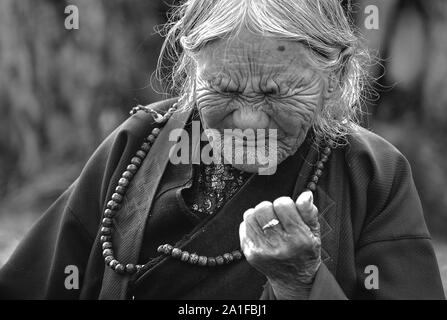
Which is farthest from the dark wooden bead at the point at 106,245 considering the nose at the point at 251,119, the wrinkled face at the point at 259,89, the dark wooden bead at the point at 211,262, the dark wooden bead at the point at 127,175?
the nose at the point at 251,119

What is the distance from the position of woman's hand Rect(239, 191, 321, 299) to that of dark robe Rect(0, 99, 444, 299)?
16cm

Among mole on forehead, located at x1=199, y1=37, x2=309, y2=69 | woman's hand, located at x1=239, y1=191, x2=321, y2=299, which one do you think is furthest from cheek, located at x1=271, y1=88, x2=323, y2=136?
woman's hand, located at x1=239, y1=191, x2=321, y2=299

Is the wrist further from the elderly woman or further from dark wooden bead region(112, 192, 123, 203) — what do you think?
dark wooden bead region(112, 192, 123, 203)

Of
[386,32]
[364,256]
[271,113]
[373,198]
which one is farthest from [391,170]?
[386,32]

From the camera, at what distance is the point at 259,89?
2.46 meters

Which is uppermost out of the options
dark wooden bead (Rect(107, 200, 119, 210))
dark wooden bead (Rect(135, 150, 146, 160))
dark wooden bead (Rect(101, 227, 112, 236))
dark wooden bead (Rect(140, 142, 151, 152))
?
dark wooden bead (Rect(140, 142, 151, 152))

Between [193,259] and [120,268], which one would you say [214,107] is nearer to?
[193,259]

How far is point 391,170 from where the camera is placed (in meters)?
2.68

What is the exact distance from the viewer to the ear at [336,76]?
2635mm

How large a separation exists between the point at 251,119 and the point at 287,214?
374 mm

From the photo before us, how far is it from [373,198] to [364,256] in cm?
20

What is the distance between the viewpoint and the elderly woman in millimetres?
2436

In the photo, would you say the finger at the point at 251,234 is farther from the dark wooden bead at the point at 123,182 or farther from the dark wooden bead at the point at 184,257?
the dark wooden bead at the point at 123,182
